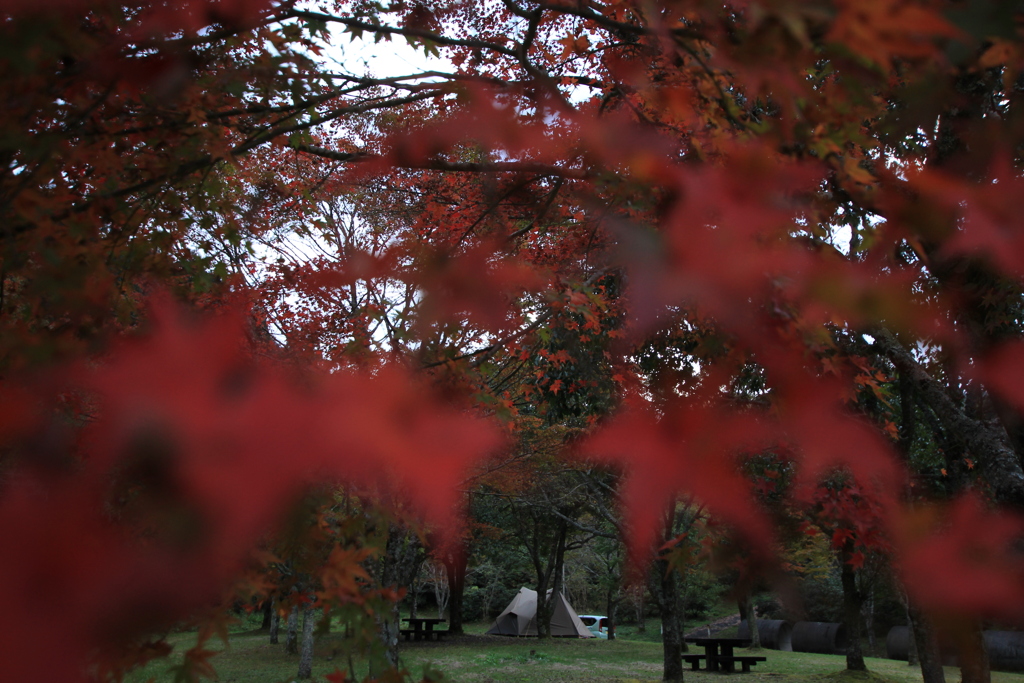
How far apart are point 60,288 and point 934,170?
4.01 meters

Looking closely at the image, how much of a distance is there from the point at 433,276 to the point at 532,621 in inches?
702

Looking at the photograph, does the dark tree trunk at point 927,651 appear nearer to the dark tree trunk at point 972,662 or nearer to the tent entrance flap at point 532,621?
the dark tree trunk at point 972,662

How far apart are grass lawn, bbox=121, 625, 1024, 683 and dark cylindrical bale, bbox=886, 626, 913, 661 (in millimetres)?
1104

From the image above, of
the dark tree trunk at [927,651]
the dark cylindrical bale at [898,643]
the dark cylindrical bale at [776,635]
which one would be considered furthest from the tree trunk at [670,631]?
the dark cylindrical bale at [776,635]

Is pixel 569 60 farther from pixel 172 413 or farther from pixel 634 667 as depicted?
pixel 634 667

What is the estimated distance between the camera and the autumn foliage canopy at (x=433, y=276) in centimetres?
151

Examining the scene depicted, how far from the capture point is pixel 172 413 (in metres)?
1.68

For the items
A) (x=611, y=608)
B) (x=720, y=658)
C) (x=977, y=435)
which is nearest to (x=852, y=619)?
(x=720, y=658)

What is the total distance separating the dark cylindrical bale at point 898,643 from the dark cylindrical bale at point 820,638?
901mm

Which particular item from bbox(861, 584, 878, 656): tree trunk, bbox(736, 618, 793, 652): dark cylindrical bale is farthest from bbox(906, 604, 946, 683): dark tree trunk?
bbox(736, 618, 793, 652): dark cylindrical bale

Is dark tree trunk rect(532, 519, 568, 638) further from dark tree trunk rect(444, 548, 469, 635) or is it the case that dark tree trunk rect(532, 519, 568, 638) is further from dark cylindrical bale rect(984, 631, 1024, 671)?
dark cylindrical bale rect(984, 631, 1024, 671)

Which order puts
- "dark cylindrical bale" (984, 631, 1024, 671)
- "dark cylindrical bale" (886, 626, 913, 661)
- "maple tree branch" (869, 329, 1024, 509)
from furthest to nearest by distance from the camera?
"dark cylindrical bale" (886, 626, 913, 661) → "dark cylindrical bale" (984, 631, 1024, 671) → "maple tree branch" (869, 329, 1024, 509)

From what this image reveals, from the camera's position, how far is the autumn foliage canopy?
4.94ft

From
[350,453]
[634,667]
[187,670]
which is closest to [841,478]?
[350,453]
